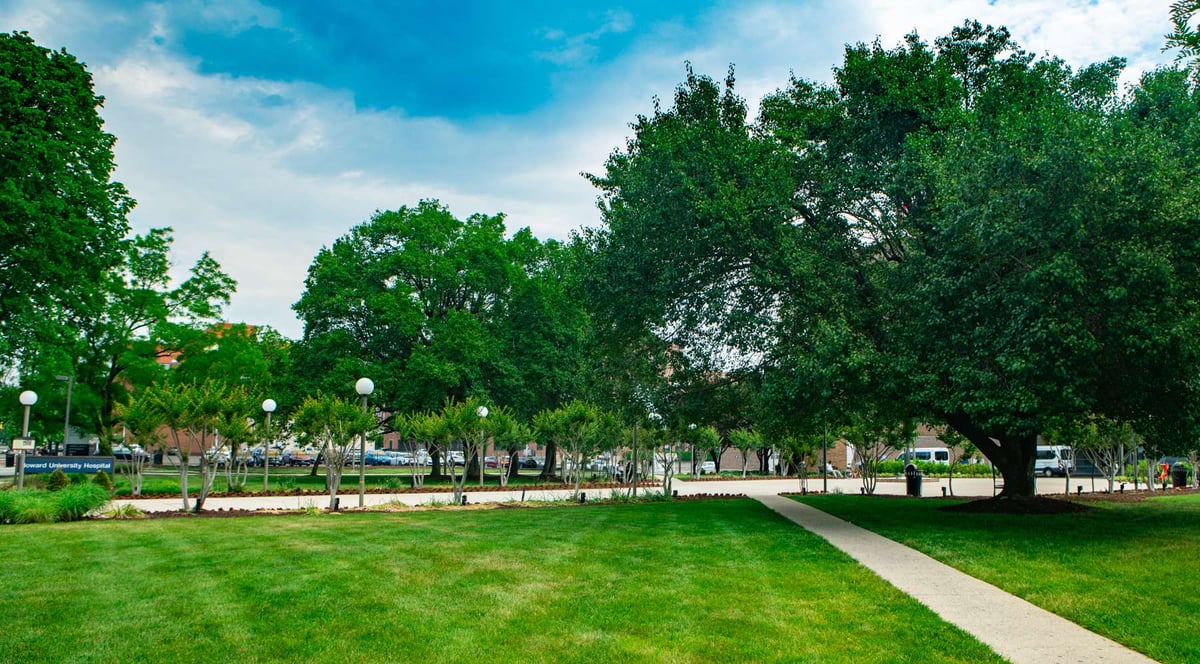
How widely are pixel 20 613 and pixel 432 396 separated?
27.8 meters

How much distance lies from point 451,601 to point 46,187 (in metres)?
22.3

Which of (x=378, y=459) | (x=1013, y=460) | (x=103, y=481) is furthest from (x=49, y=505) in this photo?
(x=378, y=459)

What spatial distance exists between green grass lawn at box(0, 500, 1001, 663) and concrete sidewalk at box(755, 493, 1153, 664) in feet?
0.84

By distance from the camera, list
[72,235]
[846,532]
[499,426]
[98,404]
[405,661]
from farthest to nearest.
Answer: [98,404] < [499,426] < [72,235] < [846,532] < [405,661]

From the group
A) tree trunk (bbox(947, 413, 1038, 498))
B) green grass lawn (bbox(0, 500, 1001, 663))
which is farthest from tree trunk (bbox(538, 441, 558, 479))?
green grass lawn (bbox(0, 500, 1001, 663))

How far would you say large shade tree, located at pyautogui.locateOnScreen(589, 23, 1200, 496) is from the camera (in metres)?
12.7

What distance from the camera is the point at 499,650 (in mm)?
5758

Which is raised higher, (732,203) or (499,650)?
(732,203)

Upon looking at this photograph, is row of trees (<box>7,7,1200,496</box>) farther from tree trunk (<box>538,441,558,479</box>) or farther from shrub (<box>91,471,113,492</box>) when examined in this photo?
tree trunk (<box>538,441,558,479</box>)

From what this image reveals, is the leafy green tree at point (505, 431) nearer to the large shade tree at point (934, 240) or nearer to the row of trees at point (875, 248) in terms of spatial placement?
the row of trees at point (875, 248)

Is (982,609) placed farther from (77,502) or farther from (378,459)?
(378,459)

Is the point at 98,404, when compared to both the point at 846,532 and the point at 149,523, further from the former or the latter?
the point at 846,532

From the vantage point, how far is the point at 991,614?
7.18 meters

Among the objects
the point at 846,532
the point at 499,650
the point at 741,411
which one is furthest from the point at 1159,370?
the point at 499,650
